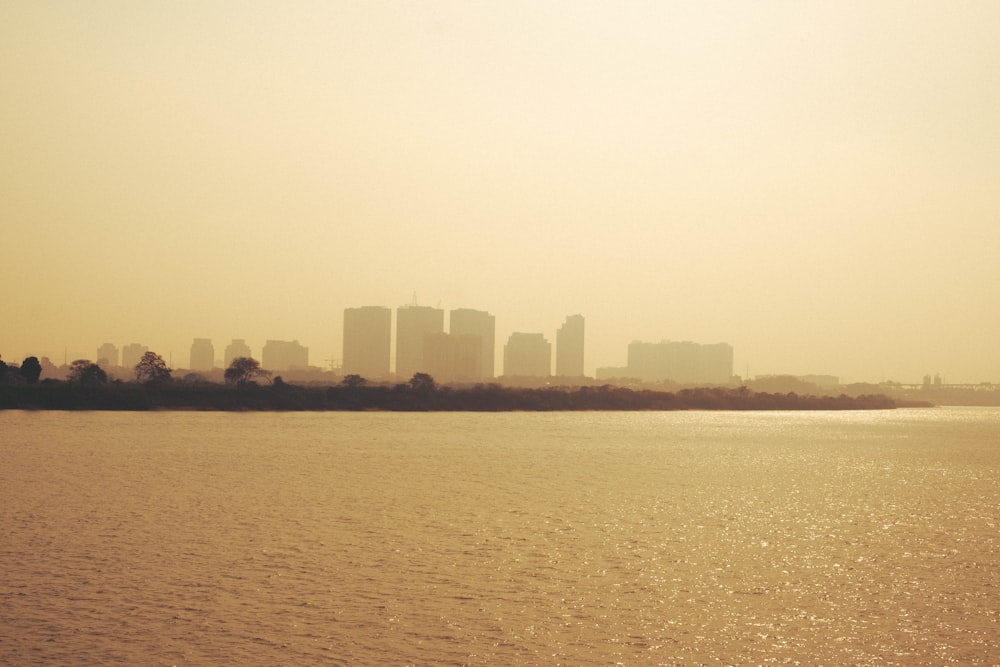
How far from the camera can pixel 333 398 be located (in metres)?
131

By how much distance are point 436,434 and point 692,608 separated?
58.4 m

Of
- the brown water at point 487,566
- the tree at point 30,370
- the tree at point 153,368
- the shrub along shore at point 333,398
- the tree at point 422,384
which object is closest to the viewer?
the brown water at point 487,566

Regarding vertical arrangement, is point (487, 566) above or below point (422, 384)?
below

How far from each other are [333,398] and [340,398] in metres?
0.96

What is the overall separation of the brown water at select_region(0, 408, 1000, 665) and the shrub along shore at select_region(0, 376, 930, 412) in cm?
6714

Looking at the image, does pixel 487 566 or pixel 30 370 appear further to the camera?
pixel 30 370

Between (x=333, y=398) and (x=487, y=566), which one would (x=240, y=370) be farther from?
(x=487, y=566)

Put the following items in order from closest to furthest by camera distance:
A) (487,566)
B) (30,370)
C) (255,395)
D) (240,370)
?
(487,566)
(30,370)
(255,395)
(240,370)

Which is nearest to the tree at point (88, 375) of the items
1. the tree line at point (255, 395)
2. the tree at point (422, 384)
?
the tree line at point (255, 395)

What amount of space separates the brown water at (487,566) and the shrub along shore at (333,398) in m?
67.1

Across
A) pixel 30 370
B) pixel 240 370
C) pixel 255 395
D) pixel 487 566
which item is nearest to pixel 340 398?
pixel 255 395

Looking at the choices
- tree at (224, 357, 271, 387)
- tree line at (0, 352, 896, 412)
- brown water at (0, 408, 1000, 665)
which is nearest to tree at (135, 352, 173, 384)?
tree line at (0, 352, 896, 412)

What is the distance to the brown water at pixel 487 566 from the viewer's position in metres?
13.8

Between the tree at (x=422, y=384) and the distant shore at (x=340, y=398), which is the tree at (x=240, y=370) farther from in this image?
the tree at (x=422, y=384)
